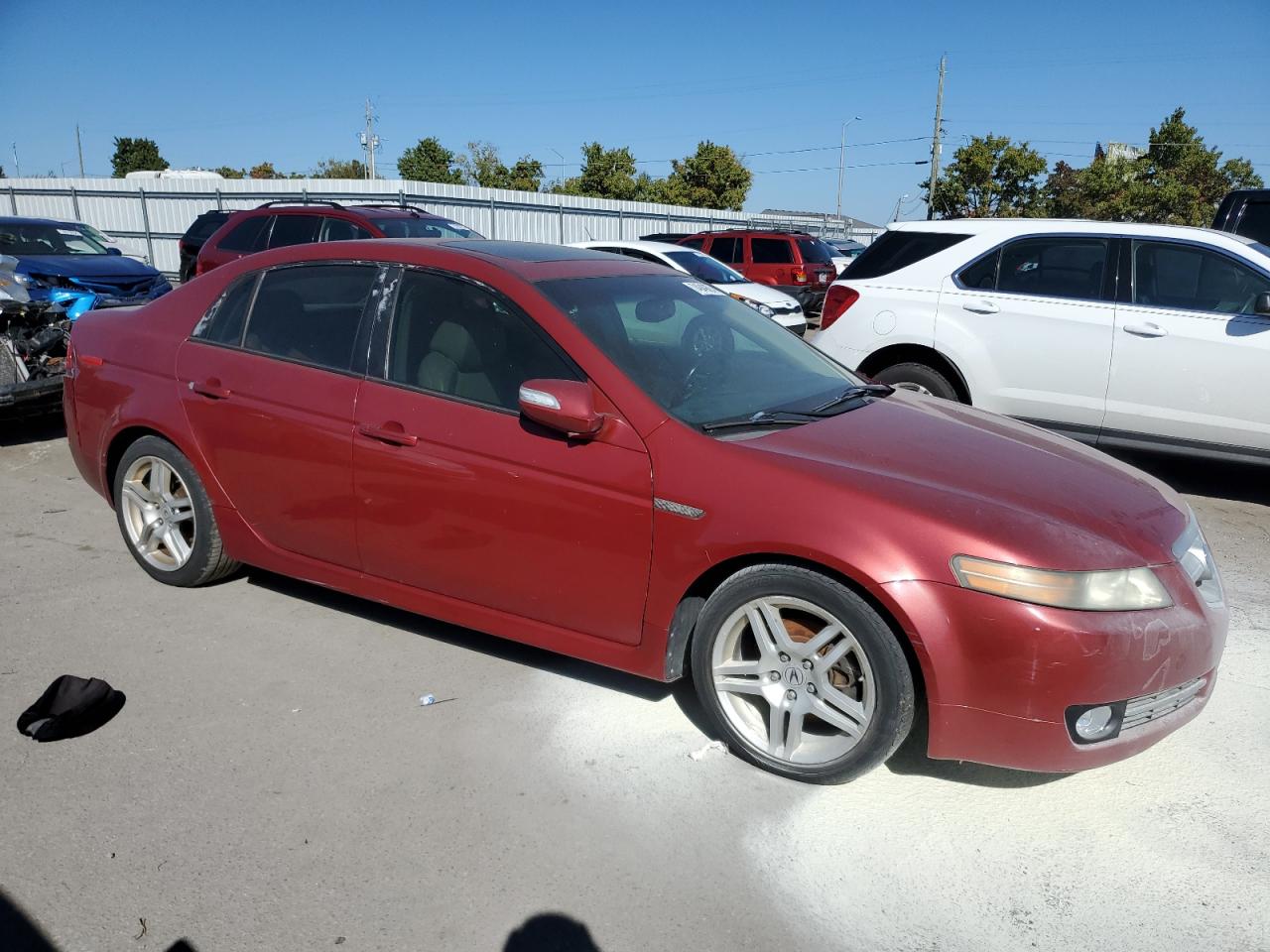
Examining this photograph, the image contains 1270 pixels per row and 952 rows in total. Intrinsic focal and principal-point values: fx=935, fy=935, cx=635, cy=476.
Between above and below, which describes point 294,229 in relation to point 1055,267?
above

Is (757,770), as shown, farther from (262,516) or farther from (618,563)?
(262,516)

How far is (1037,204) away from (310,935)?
4077cm

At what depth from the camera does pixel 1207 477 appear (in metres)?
7.08

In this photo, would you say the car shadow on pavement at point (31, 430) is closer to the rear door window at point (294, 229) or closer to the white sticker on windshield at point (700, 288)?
A: the rear door window at point (294, 229)

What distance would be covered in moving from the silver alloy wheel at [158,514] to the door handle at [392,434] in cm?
127

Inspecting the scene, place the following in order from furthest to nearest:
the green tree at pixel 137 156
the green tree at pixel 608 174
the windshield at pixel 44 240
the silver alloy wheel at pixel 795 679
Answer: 1. the green tree at pixel 137 156
2. the green tree at pixel 608 174
3. the windshield at pixel 44 240
4. the silver alloy wheel at pixel 795 679

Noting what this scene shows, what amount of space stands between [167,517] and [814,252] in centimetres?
1534

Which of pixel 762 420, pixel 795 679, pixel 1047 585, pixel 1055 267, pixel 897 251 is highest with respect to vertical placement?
pixel 897 251

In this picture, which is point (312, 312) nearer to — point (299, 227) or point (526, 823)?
point (526, 823)

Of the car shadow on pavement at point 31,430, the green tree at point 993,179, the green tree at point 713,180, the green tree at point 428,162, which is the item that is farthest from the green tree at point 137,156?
the car shadow on pavement at point 31,430

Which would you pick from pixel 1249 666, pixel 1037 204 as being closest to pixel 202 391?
pixel 1249 666

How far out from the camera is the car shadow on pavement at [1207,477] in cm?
658

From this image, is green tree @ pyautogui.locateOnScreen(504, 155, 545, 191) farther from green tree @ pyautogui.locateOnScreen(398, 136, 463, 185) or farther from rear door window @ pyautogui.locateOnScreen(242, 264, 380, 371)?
rear door window @ pyautogui.locateOnScreen(242, 264, 380, 371)

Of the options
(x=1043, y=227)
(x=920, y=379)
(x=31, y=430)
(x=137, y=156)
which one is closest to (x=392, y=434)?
(x=920, y=379)
